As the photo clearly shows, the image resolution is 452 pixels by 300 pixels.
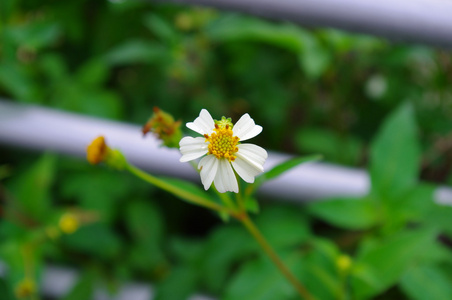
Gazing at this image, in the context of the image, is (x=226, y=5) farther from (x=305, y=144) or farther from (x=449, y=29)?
(x=305, y=144)

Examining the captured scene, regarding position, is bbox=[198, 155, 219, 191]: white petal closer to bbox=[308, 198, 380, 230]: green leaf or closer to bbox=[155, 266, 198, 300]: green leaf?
bbox=[308, 198, 380, 230]: green leaf

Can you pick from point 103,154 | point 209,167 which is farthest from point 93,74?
point 209,167

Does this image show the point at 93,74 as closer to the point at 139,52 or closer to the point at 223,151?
the point at 139,52

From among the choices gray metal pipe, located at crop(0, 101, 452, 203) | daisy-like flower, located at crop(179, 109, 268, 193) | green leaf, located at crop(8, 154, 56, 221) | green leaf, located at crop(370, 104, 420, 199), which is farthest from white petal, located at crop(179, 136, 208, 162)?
green leaf, located at crop(8, 154, 56, 221)

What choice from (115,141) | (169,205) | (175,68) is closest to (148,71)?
(175,68)

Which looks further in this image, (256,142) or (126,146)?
(256,142)

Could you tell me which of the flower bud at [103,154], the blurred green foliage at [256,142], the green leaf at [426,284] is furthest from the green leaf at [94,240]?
the green leaf at [426,284]

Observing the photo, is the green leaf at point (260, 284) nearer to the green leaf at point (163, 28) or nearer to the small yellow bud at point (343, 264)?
the small yellow bud at point (343, 264)
